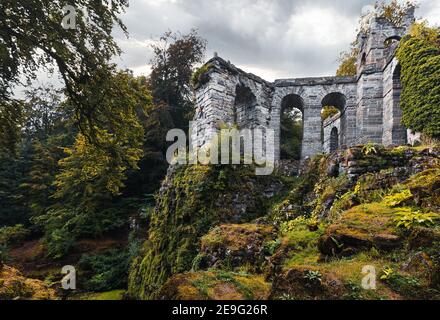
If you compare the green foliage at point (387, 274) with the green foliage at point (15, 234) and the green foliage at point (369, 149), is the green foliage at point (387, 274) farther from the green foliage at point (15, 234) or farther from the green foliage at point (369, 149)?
the green foliage at point (15, 234)

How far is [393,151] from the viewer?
7.52 m

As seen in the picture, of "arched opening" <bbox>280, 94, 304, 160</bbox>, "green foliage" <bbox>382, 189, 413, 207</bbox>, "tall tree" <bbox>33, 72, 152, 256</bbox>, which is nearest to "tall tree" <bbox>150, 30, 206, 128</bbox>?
"tall tree" <bbox>33, 72, 152, 256</bbox>

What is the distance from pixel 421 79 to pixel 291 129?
9544mm

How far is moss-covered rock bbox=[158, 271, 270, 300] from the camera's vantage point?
305 centimetres

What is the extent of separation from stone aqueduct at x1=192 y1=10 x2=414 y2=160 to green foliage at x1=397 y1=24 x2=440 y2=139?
0.85 m

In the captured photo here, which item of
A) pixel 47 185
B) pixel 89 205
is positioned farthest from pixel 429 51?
pixel 47 185

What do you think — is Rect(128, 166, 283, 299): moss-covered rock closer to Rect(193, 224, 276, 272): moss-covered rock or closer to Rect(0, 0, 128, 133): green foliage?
Rect(193, 224, 276, 272): moss-covered rock

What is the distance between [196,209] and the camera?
28.6ft

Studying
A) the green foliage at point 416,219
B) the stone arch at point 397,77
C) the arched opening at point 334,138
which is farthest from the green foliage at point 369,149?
the arched opening at point 334,138

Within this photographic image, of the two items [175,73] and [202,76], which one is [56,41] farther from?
[175,73]

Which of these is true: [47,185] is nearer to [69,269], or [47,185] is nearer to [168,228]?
[69,269]

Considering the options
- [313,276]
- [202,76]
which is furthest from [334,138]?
[313,276]

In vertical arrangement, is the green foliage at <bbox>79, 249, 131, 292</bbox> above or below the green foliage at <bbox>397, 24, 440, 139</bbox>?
below

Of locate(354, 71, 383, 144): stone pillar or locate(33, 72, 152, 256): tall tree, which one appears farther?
locate(354, 71, 383, 144): stone pillar
